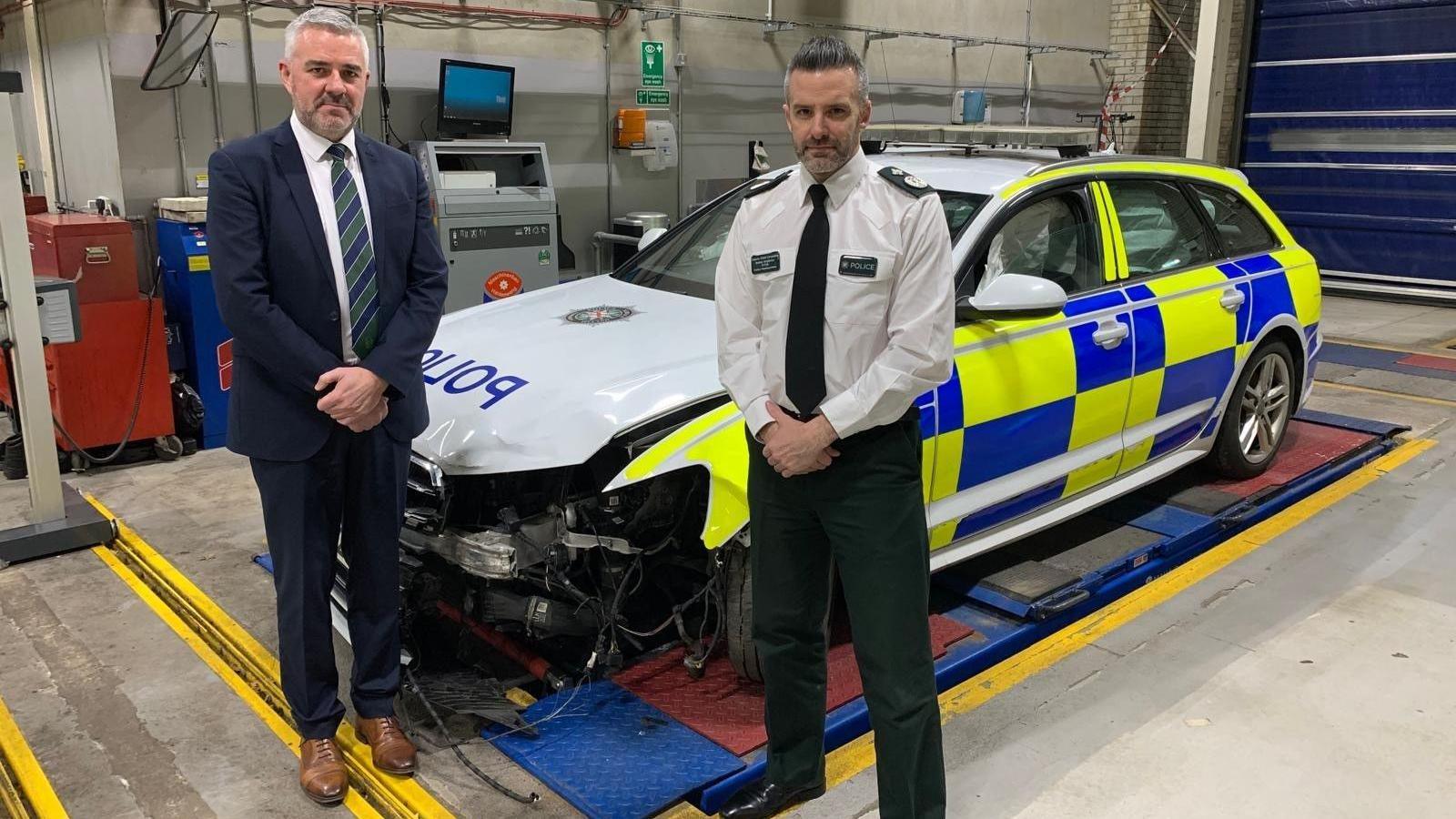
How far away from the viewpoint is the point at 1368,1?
10859 mm

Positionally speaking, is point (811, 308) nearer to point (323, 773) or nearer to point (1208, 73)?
point (323, 773)

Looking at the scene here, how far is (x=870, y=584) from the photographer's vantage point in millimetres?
2258

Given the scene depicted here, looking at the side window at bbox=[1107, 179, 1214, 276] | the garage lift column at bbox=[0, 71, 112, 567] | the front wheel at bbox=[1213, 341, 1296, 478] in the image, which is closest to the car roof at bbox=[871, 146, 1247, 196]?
the side window at bbox=[1107, 179, 1214, 276]

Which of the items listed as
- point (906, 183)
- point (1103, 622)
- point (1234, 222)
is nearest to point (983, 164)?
point (1234, 222)

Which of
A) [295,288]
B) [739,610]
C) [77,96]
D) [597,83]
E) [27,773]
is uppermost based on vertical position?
[597,83]

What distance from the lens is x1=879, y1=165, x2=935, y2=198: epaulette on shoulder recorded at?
220 cm

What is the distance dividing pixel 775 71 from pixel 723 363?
8042mm

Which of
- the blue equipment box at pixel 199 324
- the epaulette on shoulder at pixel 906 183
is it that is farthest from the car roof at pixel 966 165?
the blue equipment box at pixel 199 324

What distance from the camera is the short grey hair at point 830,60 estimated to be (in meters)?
2.10

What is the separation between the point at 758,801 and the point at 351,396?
4.44 feet

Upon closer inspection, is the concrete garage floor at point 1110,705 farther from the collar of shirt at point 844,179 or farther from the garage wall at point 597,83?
the garage wall at point 597,83

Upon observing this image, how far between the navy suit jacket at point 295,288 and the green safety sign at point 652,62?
6319mm

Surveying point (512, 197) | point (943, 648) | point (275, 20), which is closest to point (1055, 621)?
point (943, 648)

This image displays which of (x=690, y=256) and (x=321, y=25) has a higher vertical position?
(x=321, y=25)
